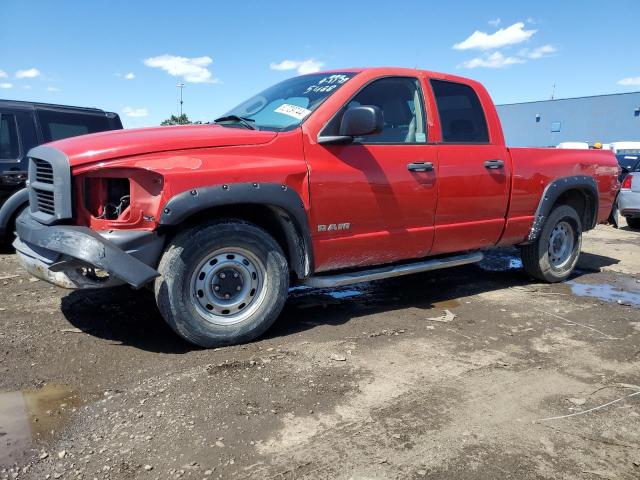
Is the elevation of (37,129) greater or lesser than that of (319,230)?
greater

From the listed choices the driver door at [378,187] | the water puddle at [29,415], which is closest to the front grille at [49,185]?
the water puddle at [29,415]

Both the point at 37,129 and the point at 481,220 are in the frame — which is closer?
the point at 481,220

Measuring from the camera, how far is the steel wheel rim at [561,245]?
6.02 metres

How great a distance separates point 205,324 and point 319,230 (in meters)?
1.09

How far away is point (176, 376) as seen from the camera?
3256 millimetres

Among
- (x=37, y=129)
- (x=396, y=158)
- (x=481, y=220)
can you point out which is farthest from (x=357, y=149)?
(x=37, y=129)

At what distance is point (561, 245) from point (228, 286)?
428cm

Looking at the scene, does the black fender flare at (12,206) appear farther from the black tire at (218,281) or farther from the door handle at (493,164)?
the door handle at (493,164)

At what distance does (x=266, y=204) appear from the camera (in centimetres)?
365

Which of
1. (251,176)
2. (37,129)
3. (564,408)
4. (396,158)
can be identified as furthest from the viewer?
(37,129)

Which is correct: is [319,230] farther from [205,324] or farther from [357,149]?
[205,324]

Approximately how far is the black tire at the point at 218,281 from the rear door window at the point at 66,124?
4907mm

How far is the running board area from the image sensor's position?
408 centimetres

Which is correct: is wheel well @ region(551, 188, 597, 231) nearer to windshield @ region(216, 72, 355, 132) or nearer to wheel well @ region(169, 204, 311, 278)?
windshield @ region(216, 72, 355, 132)
